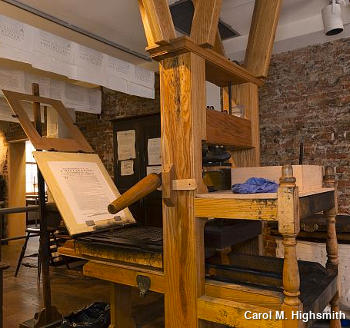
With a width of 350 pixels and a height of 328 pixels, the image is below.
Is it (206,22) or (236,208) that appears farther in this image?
(206,22)

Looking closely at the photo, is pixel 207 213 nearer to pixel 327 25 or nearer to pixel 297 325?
pixel 297 325

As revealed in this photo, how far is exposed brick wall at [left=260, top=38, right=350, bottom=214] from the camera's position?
3812 millimetres

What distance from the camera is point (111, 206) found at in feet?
5.64

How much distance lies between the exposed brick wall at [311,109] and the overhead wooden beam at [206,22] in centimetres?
261

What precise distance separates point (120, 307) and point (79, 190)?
0.90 meters

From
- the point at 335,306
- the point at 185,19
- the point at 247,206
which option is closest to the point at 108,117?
the point at 185,19

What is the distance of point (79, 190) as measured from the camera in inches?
105

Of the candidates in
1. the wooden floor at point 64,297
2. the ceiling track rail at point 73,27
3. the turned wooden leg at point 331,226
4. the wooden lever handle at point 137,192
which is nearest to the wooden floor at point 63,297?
the wooden floor at point 64,297

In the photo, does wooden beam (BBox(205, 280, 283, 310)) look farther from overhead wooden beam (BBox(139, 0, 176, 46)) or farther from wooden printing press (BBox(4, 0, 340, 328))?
overhead wooden beam (BBox(139, 0, 176, 46))

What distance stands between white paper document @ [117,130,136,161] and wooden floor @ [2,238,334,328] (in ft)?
5.89

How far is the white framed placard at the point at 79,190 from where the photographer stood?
2.43 meters

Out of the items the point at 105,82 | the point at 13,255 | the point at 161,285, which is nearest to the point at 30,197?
the point at 13,255

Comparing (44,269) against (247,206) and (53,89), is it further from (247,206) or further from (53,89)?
(53,89)

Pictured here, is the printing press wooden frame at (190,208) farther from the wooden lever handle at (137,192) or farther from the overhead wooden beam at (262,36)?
the overhead wooden beam at (262,36)
